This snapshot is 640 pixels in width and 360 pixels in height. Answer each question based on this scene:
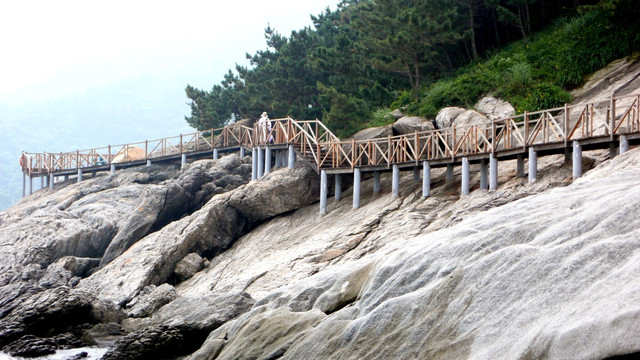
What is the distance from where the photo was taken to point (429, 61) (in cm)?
3781

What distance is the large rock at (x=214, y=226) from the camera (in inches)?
1072

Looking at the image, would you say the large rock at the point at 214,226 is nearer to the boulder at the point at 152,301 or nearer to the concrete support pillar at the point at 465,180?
the boulder at the point at 152,301

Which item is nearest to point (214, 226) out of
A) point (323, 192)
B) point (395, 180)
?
point (323, 192)

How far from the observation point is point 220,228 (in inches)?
1145

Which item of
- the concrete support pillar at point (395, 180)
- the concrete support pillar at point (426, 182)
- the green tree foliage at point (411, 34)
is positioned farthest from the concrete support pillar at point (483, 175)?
the green tree foliage at point (411, 34)

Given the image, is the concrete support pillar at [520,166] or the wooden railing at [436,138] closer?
the wooden railing at [436,138]

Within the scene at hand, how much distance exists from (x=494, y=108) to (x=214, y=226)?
13.0 metres

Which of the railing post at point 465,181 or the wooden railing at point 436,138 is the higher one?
the wooden railing at point 436,138

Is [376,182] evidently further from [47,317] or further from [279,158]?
[47,317]

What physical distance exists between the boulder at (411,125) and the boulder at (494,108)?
241 cm

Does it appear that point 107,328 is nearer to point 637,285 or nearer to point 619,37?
point 637,285

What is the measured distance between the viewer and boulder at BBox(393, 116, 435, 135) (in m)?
29.2

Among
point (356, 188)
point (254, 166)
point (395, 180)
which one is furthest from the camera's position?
point (254, 166)

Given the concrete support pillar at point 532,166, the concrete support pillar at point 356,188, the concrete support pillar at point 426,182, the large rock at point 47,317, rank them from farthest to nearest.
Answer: the concrete support pillar at point 356,188 → the concrete support pillar at point 426,182 → the concrete support pillar at point 532,166 → the large rock at point 47,317
